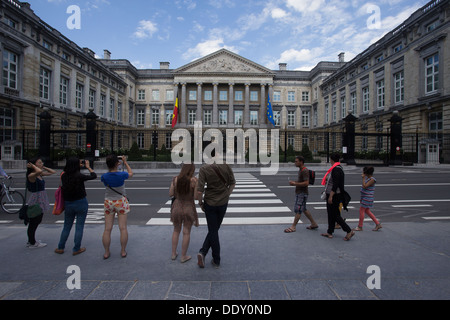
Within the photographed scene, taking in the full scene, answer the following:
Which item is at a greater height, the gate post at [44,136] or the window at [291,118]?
the window at [291,118]

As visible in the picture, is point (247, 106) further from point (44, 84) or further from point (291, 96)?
point (44, 84)

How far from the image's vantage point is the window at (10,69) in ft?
76.9

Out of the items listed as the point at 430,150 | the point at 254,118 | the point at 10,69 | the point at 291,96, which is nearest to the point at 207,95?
the point at 254,118

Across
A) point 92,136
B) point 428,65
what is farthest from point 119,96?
point 428,65

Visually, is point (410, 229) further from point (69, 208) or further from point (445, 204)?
point (69, 208)

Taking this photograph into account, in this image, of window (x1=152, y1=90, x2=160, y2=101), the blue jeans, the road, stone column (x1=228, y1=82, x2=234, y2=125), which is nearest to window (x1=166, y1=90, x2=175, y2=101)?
window (x1=152, y1=90, x2=160, y2=101)

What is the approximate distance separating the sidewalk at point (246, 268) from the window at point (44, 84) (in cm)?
2950

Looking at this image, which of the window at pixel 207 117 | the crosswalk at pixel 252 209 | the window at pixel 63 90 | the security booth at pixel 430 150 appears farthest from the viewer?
the window at pixel 207 117

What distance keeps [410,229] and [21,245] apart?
796 cm

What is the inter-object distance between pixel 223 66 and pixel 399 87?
32.7m

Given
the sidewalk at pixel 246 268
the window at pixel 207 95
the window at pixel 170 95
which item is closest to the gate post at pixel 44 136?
the sidewalk at pixel 246 268

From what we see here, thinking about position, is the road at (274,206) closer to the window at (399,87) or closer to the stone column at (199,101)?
the window at (399,87)

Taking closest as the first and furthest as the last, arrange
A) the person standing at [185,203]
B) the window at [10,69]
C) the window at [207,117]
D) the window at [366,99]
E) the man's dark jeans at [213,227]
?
the man's dark jeans at [213,227], the person standing at [185,203], the window at [10,69], the window at [366,99], the window at [207,117]

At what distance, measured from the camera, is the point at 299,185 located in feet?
17.8
